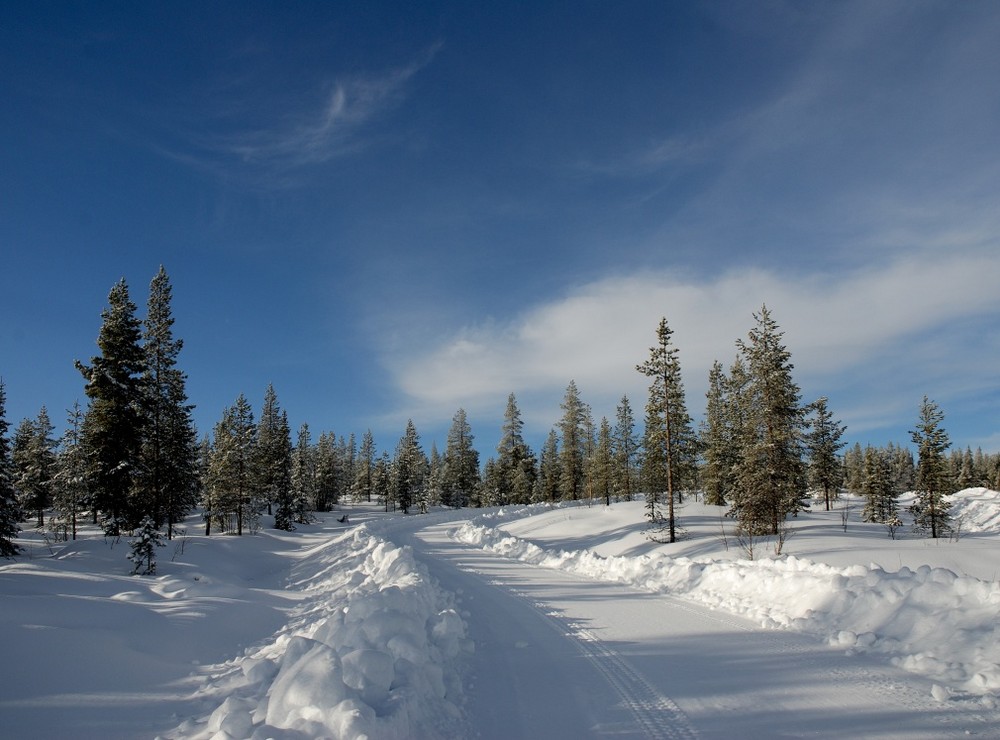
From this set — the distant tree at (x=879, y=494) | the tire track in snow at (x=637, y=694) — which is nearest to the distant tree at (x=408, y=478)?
the distant tree at (x=879, y=494)

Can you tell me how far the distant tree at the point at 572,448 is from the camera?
6650 centimetres

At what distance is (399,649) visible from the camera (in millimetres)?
6871

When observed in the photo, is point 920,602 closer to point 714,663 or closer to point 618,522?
point 714,663

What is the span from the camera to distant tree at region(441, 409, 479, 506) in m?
79.9

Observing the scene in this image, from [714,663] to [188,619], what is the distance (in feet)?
30.4

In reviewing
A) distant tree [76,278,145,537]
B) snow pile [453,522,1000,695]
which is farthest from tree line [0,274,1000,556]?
snow pile [453,522,1000,695]

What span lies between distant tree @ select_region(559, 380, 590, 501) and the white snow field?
172 feet

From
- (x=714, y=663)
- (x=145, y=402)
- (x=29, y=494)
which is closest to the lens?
(x=714, y=663)

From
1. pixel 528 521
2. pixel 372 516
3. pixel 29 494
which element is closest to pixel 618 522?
pixel 528 521

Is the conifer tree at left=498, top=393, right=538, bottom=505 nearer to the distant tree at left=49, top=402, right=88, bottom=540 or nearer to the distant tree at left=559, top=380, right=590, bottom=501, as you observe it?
the distant tree at left=559, top=380, right=590, bottom=501

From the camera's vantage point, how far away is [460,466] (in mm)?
82875

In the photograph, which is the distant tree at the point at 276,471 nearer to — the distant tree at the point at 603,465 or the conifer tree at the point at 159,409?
the conifer tree at the point at 159,409

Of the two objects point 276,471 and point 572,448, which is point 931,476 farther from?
point 276,471

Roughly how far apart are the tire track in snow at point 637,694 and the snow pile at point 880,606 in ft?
11.4
